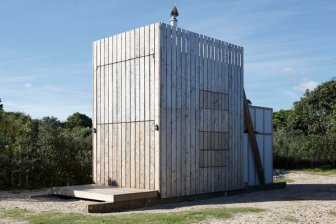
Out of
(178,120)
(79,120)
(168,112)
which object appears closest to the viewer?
(168,112)

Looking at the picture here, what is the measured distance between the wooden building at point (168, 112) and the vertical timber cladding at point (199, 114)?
28 millimetres

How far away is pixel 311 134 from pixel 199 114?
21.0 meters

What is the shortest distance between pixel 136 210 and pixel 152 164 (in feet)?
5.63

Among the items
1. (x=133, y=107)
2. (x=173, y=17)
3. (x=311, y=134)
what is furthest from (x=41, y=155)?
(x=311, y=134)

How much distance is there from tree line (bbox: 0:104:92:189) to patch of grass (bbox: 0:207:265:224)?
5.97 metres

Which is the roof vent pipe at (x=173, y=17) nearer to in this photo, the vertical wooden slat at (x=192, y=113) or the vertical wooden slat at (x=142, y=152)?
the vertical wooden slat at (x=192, y=113)

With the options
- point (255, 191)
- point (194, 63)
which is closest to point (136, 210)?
point (194, 63)

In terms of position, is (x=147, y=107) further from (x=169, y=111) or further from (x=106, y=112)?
(x=106, y=112)

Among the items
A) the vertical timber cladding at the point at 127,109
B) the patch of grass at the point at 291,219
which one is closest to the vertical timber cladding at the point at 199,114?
the vertical timber cladding at the point at 127,109

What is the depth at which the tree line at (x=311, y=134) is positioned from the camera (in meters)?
28.8

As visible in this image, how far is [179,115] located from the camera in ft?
41.0

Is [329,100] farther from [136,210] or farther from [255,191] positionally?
[136,210]

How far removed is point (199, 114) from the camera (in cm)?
1320

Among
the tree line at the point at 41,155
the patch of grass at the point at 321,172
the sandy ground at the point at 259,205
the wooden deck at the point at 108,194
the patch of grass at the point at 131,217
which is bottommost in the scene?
the patch of grass at the point at 321,172
